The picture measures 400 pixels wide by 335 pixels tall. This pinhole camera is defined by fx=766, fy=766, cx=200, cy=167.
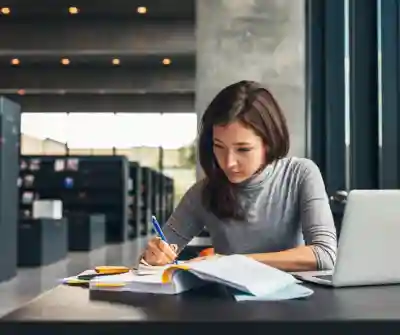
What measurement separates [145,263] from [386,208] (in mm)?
650

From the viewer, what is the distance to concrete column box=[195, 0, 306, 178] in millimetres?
5672

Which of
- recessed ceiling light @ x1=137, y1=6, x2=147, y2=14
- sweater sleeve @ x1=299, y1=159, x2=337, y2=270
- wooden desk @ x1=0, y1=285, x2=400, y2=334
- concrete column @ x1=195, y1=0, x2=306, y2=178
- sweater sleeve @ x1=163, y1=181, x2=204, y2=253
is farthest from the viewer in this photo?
recessed ceiling light @ x1=137, y1=6, x2=147, y2=14

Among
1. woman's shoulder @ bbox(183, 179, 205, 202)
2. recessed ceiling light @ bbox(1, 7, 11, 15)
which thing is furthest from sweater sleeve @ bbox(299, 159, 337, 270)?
recessed ceiling light @ bbox(1, 7, 11, 15)

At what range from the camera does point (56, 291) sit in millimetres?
1279

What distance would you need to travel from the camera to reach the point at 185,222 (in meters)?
2.28

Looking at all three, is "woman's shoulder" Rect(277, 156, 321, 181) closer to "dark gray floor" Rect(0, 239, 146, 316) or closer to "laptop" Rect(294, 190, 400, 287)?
"laptop" Rect(294, 190, 400, 287)

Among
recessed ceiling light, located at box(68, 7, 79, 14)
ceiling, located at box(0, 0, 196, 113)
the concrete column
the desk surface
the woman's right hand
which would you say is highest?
recessed ceiling light, located at box(68, 7, 79, 14)

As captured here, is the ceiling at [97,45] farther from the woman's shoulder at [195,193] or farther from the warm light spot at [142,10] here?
the woman's shoulder at [195,193]

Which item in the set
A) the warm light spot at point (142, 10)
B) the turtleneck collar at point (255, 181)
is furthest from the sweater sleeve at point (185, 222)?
the warm light spot at point (142, 10)

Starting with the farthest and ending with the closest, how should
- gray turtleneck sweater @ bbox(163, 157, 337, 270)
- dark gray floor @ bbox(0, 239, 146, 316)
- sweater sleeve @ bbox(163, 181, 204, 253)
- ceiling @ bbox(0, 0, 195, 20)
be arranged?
1. ceiling @ bbox(0, 0, 195, 20)
2. dark gray floor @ bbox(0, 239, 146, 316)
3. sweater sleeve @ bbox(163, 181, 204, 253)
4. gray turtleneck sweater @ bbox(163, 157, 337, 270)

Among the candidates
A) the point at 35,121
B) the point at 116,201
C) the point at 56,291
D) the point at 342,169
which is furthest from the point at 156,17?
the point at 56,291

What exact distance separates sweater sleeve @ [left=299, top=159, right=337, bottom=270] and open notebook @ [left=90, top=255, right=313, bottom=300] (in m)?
0.68

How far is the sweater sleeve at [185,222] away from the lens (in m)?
2.26

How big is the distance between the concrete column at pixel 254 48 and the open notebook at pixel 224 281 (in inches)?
173
